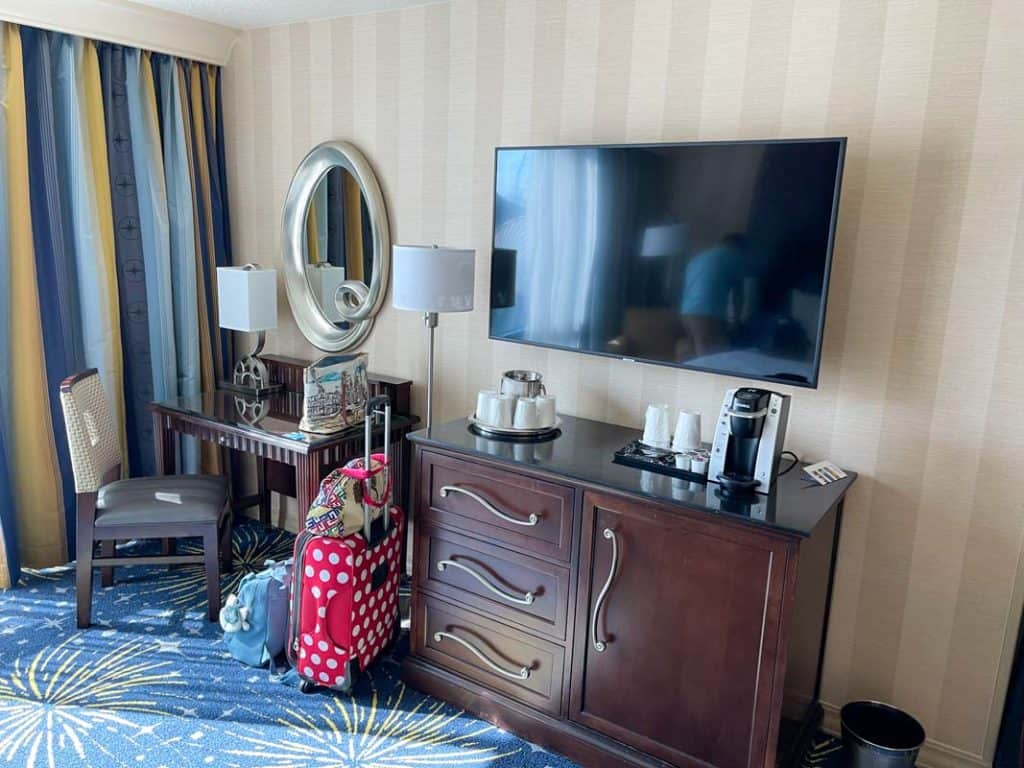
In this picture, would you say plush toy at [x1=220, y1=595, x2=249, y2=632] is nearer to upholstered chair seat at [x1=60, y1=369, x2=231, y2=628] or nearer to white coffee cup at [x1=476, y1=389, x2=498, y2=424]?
upholstered chair seat at [x1=60, y1=369, x2=231, y2=628]

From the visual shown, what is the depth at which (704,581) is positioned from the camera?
1.84 metres

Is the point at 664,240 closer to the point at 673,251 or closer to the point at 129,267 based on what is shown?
the point at 673,251

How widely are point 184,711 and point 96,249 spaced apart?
189 cm

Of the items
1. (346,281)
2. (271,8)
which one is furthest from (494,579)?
(271,8)

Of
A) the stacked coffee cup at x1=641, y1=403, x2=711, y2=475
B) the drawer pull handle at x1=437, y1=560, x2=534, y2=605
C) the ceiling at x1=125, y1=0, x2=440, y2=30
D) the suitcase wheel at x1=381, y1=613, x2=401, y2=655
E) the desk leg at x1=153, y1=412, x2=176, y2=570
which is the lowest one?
the suitcase wheel at x1=381, y1=613, x2=401, y2=655

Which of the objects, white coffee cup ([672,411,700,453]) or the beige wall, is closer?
the beige wall

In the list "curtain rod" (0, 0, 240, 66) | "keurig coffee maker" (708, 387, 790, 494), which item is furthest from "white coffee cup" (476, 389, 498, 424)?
"curtain rod" (0, 0, 240, 66)

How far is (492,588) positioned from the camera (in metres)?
2.19

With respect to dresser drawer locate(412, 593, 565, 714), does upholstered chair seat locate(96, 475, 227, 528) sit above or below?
above

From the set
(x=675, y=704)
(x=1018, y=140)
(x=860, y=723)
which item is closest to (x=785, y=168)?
(x=1018, y=140)

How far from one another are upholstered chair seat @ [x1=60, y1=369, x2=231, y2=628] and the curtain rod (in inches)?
51.2

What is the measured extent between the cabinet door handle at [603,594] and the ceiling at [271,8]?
2051 millimetres

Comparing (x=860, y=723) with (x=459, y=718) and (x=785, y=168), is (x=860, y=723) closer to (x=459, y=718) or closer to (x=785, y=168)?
(x=459, y=718)

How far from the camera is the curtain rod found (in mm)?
2738
